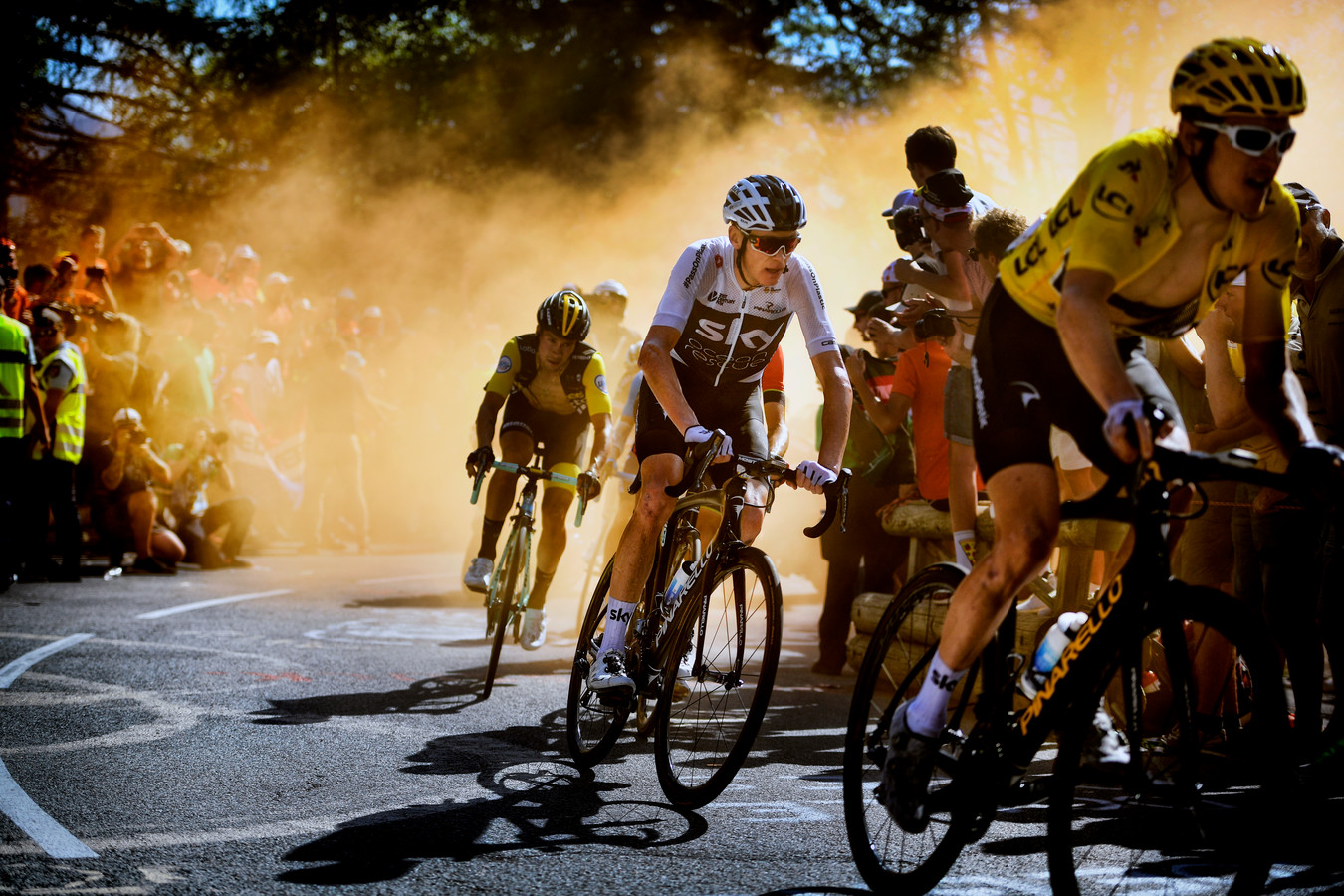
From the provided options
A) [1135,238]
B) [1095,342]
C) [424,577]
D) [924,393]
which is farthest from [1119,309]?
[424,577]

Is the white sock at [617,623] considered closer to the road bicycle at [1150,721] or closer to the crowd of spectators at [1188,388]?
the crowd of spectators at [1188,388]

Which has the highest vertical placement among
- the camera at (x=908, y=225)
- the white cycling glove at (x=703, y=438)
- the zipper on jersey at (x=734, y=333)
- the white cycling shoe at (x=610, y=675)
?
the camera at (x=908, y=225)

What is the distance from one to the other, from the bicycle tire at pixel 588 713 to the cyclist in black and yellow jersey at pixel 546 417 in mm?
2131

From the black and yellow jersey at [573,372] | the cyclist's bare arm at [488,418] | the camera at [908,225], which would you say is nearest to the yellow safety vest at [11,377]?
the black and yellow jersey at [573,372]

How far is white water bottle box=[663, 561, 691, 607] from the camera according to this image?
16.1 feet

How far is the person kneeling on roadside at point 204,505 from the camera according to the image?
42.6 ft

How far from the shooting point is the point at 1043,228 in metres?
3.45

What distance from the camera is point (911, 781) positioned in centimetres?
344

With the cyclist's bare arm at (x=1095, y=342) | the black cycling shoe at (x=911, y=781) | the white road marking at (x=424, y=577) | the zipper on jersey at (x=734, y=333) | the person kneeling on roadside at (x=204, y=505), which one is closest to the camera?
the cyclist's bare arm at (x=1095, y=342)

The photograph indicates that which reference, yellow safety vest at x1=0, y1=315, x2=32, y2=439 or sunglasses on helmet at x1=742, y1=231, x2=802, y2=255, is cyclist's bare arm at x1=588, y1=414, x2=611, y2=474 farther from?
yellow safety vest at x1=0, y1=315, x2=32, y2=439

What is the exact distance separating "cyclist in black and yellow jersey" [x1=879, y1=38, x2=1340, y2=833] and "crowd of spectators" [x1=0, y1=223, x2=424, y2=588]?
8.89 m

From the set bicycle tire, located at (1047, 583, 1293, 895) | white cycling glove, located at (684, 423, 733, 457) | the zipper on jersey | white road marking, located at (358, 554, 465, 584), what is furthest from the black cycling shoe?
white road marking, located at (358, 554, 465, 584)

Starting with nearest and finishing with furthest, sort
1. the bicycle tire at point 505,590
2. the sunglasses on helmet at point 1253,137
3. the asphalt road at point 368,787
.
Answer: the sunglasses on helmet at point 1253,137 < the asphalt road at point 368,787 < the bicycle tire at point 505,590

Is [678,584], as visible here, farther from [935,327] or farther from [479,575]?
[479,575]
